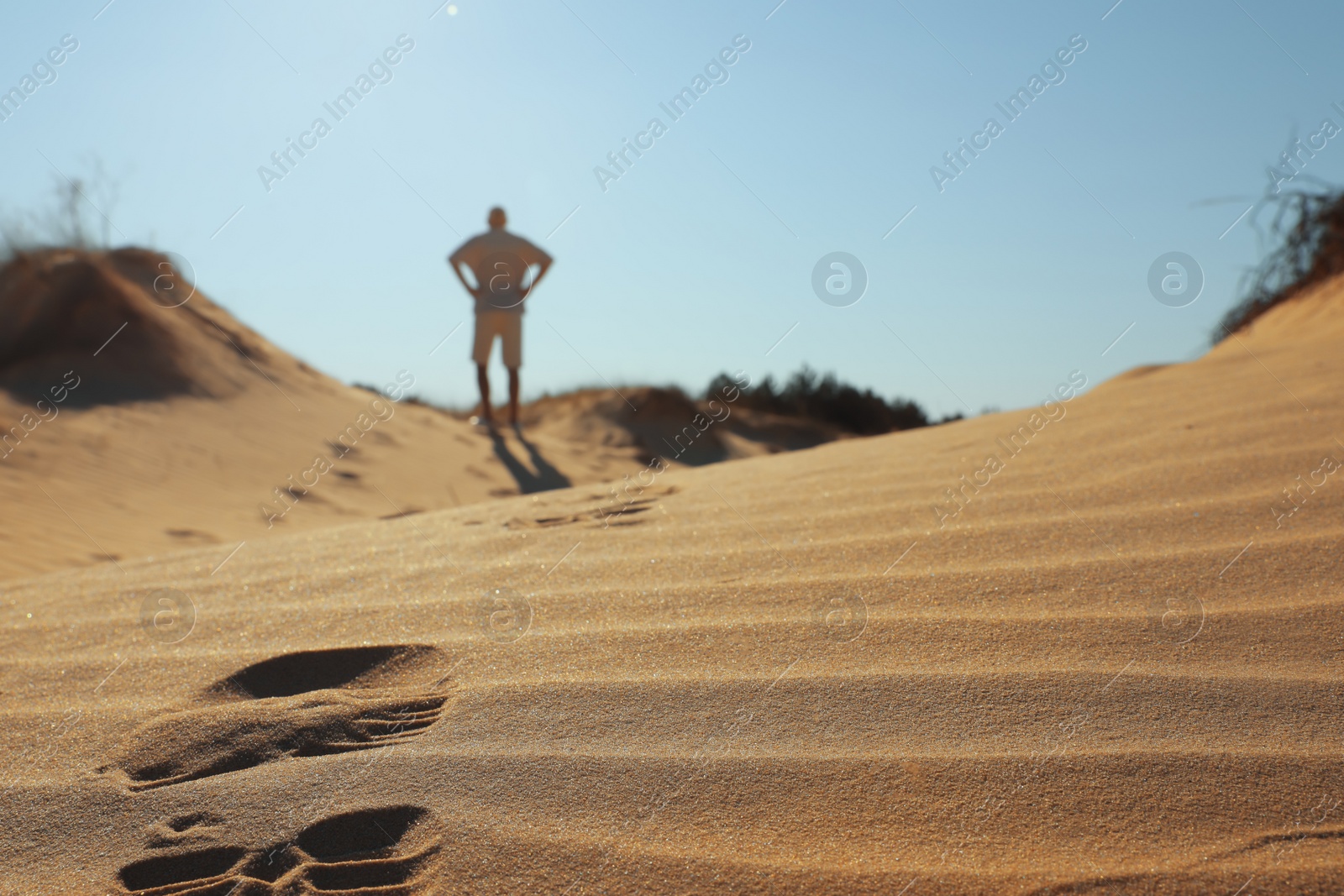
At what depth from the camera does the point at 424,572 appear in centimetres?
237

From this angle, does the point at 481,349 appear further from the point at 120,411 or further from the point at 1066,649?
the point at 1066,649

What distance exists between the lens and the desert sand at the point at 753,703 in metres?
1.08

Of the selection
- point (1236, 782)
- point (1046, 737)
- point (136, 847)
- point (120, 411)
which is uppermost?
point (120, 411)

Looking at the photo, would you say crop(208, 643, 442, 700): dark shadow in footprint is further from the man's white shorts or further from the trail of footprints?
the man's white shorts

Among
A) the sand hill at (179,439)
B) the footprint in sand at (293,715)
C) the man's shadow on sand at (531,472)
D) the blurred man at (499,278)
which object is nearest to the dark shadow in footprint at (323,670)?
the footprint in sand at (293,715)

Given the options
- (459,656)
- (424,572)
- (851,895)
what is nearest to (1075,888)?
(851,895)

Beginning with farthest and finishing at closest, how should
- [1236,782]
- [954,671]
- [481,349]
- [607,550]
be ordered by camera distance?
[481,349] < [607,550] < [954,671] < [1236,782]

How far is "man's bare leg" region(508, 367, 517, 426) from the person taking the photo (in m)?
8.12

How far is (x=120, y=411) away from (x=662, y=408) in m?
5.65

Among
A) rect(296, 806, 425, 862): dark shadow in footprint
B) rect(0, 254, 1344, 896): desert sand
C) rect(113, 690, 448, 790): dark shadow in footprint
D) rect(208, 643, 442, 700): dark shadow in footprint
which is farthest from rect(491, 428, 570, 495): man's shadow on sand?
rect(296, 806, 425, 862): dark shadow in footprint

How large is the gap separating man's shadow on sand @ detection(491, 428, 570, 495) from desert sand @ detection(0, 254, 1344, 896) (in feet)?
12.9

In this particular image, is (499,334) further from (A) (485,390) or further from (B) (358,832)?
(B) (358,832)

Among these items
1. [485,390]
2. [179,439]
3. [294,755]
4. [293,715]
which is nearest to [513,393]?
[485,390]

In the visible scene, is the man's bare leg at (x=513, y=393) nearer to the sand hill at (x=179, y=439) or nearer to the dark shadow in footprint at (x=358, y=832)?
the sand hill at (x=179, y=439)
